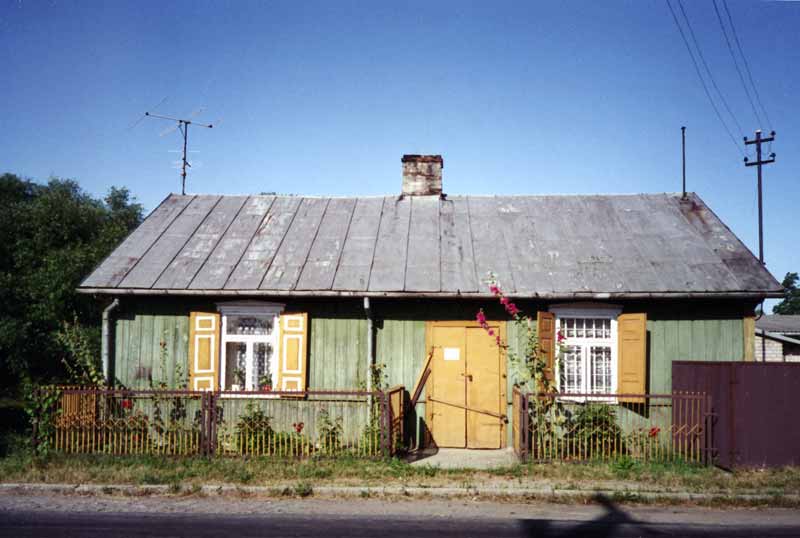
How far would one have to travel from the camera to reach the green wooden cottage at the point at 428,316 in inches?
413

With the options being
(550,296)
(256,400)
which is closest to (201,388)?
(256,400)

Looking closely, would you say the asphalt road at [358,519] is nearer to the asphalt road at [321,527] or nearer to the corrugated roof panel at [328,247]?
the asphalt road at [321,527]

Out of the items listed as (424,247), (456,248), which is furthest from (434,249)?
(456,248)

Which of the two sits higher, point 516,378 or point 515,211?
point 515,211

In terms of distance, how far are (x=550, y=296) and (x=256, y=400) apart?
18.0 ft

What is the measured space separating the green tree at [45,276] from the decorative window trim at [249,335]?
9379 mm

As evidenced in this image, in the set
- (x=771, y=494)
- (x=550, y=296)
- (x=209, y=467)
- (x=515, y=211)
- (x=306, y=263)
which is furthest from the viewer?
(x=515, y=211)

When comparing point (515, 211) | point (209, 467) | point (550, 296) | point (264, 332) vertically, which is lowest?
point (209, 467)

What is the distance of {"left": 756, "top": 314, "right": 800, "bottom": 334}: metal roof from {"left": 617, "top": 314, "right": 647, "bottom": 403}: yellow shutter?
19.3m

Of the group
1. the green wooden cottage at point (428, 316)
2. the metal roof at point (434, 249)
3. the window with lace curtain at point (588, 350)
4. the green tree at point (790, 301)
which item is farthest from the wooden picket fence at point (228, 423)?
the green tree at point (790, 301)

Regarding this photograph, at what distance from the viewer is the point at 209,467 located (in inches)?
341

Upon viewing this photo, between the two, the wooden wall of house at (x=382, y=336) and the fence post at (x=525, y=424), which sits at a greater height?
the wooden wall of house at (x=382, y=336)

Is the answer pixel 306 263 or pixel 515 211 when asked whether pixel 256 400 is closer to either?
pixel 306 263

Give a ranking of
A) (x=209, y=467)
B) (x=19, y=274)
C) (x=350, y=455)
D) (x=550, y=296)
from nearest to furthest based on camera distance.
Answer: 1. (x=209, y=467)
2. (x=350, y=455)
3. (x=550, y=296)
4. (x=19, y=274)
